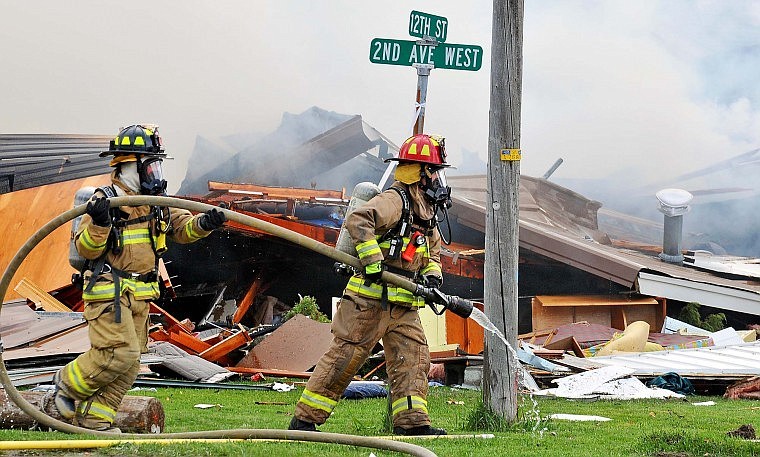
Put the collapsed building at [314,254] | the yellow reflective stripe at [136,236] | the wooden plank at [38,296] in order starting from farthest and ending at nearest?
the collapsed building at [314,254]
the wooden plank at [38,296]
the yellow reflective stripe at [136,236]

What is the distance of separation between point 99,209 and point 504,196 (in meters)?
2.82

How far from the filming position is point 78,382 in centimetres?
646

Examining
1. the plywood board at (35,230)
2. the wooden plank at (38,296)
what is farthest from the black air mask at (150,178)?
the plywood board at (35,230)

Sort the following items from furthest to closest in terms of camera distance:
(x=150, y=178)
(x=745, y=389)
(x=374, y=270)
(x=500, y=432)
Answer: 1. (x=745, y=389)
2. (x=500, y=432)
3. (x=150, y=178)
4. (x=374, y=270)

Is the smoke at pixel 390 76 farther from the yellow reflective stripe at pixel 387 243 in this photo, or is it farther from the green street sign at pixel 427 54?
the yellow reflective stripe at pixel 387 243

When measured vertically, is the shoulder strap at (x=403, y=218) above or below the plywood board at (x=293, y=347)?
above

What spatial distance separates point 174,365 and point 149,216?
450cm

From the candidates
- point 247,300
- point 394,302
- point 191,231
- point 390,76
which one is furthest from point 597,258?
point 191,231

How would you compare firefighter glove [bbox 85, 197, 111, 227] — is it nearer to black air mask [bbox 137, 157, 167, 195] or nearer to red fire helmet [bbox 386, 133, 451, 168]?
black air mask [bbox 137, 157, 167, 195]

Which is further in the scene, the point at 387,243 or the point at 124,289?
the point at 387,243

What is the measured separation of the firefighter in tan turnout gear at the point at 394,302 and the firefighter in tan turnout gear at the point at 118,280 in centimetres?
101

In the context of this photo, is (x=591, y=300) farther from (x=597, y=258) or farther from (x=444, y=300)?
(x=444, y=300)

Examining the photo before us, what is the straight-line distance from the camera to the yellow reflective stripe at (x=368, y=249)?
21.8ft

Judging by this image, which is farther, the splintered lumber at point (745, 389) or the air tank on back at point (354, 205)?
the splintered lumber at point (745, 389)
